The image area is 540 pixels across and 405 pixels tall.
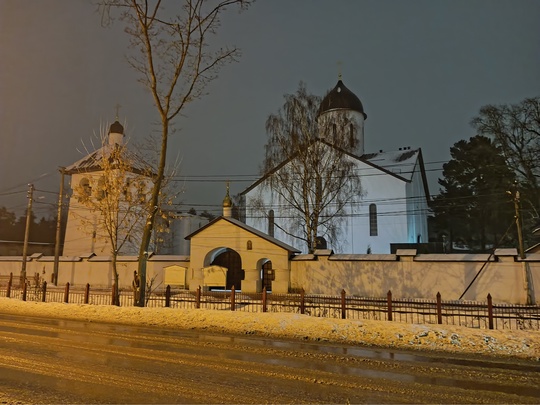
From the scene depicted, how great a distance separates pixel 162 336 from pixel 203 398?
5319 millimetres

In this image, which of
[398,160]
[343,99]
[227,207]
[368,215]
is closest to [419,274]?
[368,215]

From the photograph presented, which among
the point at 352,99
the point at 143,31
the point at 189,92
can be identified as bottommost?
the point at 189,92

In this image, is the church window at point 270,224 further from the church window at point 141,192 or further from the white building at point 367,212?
the church window at point 141,192

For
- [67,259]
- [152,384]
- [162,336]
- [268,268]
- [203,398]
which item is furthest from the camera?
[67,259]

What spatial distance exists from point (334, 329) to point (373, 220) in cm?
2357

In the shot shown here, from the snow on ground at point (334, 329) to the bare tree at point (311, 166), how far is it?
14273mm

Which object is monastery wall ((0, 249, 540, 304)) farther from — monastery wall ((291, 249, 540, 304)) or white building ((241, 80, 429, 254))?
white building ((241, 80, 429, 254))

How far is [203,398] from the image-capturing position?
5105 millimetres

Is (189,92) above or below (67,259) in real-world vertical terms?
above

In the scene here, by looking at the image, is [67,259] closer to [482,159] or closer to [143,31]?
[143,31]

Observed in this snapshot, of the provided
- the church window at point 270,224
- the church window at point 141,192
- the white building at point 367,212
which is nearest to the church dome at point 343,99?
the white building at point 367,212

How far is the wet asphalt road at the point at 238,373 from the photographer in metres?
5.24

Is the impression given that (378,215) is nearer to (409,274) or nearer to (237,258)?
(409,274)

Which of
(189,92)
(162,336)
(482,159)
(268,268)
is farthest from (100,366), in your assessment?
(482,159)
